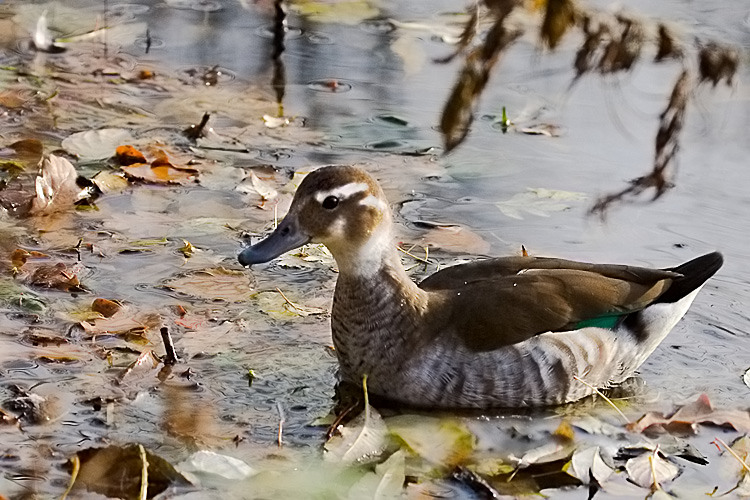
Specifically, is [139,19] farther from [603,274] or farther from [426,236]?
[603,274]

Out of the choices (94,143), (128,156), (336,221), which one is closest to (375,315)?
(336,221)

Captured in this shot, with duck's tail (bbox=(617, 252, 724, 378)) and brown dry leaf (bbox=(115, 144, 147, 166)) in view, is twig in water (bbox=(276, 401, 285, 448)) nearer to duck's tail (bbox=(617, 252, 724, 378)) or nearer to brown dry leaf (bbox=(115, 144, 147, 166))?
duck's tail (bbox=(617, 252, 724, 378))

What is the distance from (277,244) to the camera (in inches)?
228

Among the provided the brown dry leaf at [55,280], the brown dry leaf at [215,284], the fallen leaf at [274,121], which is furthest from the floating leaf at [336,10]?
the brown dry leaf at [55,280]

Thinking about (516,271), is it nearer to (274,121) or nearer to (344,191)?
(344,191)

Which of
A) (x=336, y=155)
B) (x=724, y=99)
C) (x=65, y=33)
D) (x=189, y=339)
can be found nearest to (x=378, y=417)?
(x=189, y=339)

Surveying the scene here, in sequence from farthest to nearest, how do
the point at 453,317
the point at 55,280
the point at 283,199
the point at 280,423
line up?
1. the point at 283,199
2. the point at 55,280
3. the point at 453,317
4. the point at 280,423

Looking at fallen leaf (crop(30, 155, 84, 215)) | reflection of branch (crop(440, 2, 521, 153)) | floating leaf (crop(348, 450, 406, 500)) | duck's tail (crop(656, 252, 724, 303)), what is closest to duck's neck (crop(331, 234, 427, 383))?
floating leaf (crop(348, 450, 406, 500))

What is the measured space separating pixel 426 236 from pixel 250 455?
2.42 metres

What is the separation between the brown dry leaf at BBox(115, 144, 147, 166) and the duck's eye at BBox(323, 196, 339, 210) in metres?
2.47

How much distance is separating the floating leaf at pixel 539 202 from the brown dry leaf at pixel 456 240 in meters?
0.40

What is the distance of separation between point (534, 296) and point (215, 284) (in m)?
1.67

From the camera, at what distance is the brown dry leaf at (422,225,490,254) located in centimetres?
721

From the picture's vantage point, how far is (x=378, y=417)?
561cm
